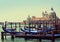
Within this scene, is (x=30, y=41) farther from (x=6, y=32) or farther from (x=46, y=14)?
(x=46, y=14)

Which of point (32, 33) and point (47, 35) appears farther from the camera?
point (32, 33)

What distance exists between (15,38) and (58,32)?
4.95 meters

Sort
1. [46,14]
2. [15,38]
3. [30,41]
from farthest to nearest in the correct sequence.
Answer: [46,14], [15,38], [30,41]

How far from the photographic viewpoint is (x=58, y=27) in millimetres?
30312

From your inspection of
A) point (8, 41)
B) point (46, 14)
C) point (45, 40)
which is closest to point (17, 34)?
point (8, 41)

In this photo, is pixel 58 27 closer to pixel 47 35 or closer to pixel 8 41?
pixel 47 35

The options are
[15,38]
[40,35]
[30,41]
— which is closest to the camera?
[40,35]

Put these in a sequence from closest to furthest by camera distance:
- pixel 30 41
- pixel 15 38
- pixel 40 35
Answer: pixel 40 35, pixel 30 41, pixel 15 38

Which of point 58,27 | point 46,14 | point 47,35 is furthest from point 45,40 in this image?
point 46,14

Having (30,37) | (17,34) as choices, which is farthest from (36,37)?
(17,34)

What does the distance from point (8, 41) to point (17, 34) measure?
3.91ft

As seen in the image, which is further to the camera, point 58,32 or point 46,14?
point 46,14

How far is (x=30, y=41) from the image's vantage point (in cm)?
2856

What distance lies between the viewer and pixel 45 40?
28.3 meters
